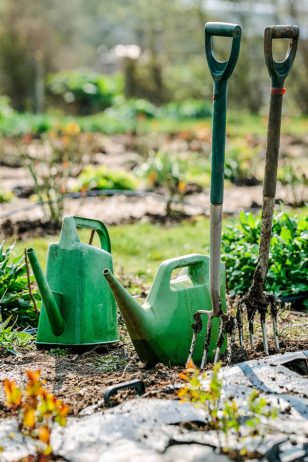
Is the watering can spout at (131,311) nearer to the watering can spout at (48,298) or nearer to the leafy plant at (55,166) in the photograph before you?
the watering can spout at (48,298)

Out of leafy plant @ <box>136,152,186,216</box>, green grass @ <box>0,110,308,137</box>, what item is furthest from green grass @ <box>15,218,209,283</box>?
green grass @ <box>0,110,308,137</box>

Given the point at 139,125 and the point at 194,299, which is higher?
the point at 139,125

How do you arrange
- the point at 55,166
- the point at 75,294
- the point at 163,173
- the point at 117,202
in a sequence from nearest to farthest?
1. the point at 75,294
2. the point at 55,166
3. the point at 117,202
4. the point at 163,173

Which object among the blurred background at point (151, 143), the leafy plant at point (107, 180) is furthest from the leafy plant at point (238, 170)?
the leafy plant at point (107, 180)

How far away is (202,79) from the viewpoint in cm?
2430

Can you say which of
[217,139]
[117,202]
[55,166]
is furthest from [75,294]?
[117,202]

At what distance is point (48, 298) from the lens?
3.77 metres

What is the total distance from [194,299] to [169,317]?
0.16 metres

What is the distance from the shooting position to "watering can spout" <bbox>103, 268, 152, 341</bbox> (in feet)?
11.1

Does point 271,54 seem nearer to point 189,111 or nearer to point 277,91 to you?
Answer: point 277,91

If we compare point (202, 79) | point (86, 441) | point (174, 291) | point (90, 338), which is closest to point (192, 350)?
point (174, 291)

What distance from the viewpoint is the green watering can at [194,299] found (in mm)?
3357

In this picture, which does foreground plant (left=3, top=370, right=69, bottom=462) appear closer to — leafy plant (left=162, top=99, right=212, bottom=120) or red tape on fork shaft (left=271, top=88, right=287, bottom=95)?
red tape on fork shaft (left=271, top=88, right=287, bottom=95)

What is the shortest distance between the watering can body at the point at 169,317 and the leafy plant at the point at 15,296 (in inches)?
41.9
